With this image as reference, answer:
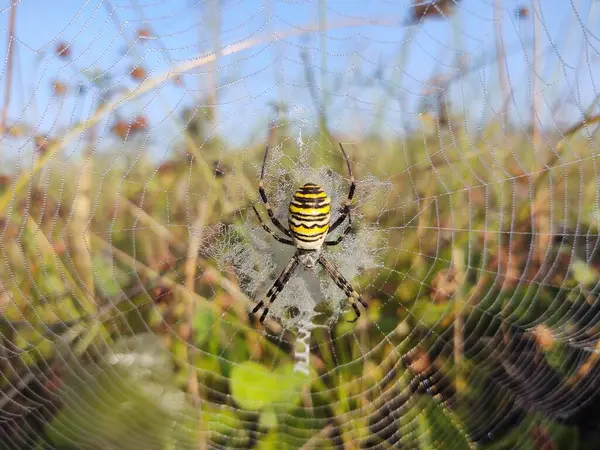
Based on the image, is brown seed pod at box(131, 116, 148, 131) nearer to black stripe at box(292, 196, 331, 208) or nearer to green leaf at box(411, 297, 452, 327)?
black stripe at box(292, 196, 331, 208)

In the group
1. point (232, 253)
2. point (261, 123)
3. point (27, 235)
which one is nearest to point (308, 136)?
point (261, 123)

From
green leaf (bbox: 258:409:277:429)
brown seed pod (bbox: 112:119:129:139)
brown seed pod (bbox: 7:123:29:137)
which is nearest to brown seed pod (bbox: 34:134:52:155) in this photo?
brown seed pod (bbox: 7:123:29:137)

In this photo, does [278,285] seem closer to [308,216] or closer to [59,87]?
[308,216]

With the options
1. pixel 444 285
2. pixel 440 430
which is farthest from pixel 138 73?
pixel 440 430

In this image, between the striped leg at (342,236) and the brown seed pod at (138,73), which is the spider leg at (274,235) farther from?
the brown seed pod at (138,73)

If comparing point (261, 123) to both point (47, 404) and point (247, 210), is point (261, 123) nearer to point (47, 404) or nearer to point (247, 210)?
point (247, 210)

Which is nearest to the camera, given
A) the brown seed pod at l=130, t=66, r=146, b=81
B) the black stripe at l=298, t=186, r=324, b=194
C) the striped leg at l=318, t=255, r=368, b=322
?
the brown seed pod at l=130, t=66, r=146, b=81

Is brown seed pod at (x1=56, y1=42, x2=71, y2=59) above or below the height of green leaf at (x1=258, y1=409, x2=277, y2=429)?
above
